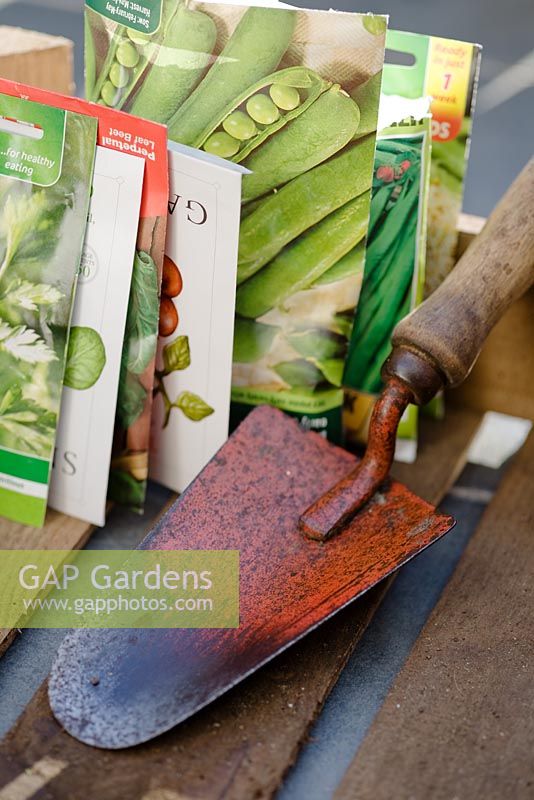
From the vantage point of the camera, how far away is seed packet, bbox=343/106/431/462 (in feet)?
3.23

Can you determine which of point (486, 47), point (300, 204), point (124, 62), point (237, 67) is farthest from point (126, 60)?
point (486, 47)

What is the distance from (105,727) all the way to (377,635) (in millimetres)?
286

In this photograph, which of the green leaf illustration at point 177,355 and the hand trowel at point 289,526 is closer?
the hand trowel at point 289,526

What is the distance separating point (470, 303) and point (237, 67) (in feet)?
1.02

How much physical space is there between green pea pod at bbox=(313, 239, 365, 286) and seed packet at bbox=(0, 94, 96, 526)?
25 cm

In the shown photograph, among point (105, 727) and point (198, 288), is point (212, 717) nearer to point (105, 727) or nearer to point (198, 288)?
point (105, 727)

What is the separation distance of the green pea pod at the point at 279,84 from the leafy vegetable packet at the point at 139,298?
67 mm

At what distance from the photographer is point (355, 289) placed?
3.24 ft

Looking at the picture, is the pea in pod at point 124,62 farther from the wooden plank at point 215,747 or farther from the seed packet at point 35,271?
the wooden plank at point 215,747

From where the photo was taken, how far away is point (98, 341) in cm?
94

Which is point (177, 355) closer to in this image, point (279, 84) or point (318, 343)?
point (318, 343)

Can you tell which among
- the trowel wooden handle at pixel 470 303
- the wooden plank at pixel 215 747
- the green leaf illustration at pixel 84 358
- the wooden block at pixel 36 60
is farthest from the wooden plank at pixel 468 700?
the wooden block at pixel 36 60

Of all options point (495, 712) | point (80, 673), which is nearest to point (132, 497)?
point (80, 673)

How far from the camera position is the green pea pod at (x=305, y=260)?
95cm
